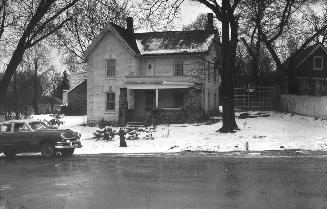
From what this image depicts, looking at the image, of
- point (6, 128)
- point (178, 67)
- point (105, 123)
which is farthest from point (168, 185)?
point (178, 67)

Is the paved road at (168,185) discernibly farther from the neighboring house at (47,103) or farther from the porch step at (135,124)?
the neighboring house at (47,103)

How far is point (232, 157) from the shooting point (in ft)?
71.6

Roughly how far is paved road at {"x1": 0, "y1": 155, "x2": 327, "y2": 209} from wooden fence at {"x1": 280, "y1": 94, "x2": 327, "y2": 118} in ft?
53.0

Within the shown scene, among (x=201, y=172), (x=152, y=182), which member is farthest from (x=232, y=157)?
(x=152, y=182)

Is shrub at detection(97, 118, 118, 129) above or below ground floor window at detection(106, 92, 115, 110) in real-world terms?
below

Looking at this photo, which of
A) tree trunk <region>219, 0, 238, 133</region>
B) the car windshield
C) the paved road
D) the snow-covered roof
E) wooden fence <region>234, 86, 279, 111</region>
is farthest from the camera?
wooden fence <region>234, 86, 279, 111</region>

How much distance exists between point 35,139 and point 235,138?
11508mm

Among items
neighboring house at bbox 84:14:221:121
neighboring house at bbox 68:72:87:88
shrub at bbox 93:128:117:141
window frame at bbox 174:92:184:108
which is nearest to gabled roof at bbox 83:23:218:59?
neighboring house at bbox 84:14:221:121

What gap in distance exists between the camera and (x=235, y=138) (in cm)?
2948

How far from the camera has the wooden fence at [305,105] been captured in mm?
34875

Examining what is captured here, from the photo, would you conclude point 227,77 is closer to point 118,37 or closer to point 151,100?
point 151,100

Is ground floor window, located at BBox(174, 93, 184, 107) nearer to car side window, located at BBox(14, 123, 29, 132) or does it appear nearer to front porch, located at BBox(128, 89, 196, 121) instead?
front porch, located at BBox(128, 89, 196, 121)

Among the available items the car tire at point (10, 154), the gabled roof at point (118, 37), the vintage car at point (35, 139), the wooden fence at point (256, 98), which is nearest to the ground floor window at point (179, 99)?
the gabled roof at point (118, 37)

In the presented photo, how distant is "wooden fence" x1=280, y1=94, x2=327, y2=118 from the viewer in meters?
34.9
